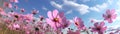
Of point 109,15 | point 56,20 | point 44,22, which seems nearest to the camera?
point 56,20

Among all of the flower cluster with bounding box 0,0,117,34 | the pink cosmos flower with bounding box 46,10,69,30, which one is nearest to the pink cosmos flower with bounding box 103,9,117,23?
the flower cluster with bounding box 0,0,117,34

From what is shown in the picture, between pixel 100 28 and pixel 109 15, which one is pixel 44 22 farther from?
pixel 100 28

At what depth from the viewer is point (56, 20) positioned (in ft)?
1.87

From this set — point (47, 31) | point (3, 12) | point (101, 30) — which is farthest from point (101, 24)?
point (3, 12)

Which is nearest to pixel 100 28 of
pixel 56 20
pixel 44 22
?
pixel 56 20

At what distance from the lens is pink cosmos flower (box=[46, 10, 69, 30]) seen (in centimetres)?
52

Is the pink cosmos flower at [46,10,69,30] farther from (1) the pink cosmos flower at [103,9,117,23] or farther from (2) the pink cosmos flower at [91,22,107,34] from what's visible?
(1) the pink cosmos flower at [103,9,117,23]

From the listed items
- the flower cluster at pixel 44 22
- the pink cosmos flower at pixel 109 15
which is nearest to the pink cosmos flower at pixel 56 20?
the flower cluster at pixel 44 22

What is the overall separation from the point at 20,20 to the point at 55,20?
872mm

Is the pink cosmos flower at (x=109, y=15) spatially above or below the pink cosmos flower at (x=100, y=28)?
above

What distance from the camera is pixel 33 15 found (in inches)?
59.6

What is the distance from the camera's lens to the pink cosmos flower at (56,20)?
1.71ft

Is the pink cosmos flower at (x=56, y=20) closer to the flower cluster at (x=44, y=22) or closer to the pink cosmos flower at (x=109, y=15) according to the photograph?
the flower cluster at (x=44, y=22)

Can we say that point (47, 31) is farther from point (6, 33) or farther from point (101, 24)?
point (101, 24)
